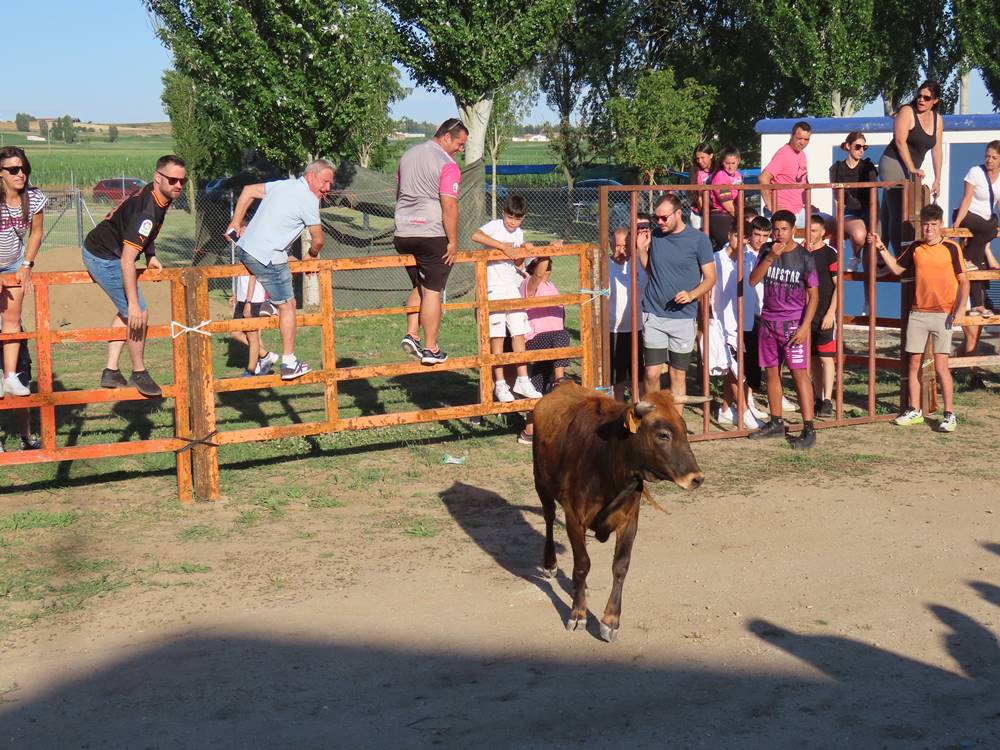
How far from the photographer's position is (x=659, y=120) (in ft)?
143

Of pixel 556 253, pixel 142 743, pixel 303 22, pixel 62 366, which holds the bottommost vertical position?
pixel 142 743

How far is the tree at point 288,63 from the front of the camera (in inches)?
887

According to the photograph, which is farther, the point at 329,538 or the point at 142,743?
the point at 329,538

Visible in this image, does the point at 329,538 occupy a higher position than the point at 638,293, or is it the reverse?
the point at 638,293

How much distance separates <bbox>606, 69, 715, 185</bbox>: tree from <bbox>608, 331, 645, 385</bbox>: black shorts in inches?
1274

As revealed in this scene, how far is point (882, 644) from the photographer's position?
620 centimetres

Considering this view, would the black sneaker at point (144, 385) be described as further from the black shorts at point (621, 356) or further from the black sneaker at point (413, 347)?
the black shorts at point (621, 356)

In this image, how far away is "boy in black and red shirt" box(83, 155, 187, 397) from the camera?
8.70 meters

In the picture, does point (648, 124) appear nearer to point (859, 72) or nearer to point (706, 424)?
point (859, 72)

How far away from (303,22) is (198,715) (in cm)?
A: 1913

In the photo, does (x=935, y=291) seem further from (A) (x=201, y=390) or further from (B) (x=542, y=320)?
(A) (x=201, y=390)

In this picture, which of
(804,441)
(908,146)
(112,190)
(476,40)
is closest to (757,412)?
(804,441)

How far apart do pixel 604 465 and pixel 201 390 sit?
387cm

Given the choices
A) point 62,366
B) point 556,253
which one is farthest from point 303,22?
point 556,253
